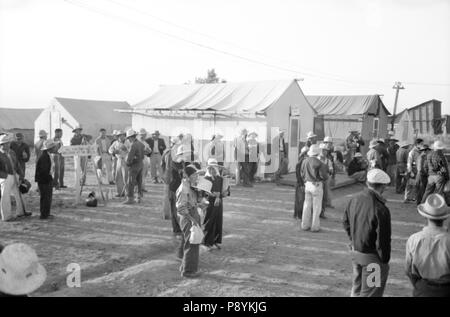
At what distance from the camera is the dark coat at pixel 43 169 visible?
357 inches

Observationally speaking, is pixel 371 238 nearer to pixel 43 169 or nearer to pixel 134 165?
pixel 43 169

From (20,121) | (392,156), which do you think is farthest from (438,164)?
(20,121)

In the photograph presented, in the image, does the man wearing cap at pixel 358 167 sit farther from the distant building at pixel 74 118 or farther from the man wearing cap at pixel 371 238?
the distant building at pixel 74 118

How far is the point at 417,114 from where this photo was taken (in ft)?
131

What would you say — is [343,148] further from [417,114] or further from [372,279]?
[417,114]

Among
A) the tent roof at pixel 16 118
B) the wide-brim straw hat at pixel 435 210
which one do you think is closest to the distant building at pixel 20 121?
the tent roof at pixel 16 118

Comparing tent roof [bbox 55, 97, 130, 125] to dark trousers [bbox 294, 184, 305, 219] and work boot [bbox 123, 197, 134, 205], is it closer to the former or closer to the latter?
work boot [bbox 123, 197, 134, 205]

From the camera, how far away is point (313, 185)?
8703 mm

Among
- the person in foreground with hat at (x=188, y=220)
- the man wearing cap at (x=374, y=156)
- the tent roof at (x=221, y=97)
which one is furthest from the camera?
the tent roof at (x=221, y=97)

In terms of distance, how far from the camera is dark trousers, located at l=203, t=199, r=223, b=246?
24.7 feet

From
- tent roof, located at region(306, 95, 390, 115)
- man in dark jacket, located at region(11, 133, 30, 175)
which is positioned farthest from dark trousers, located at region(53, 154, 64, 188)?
tent roof, located at region(306, 95, 390, 115)

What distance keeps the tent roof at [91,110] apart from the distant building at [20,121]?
5755 millimetres

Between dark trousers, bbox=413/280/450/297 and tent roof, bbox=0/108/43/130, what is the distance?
96.1 feet

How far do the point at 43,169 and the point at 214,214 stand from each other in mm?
4174
